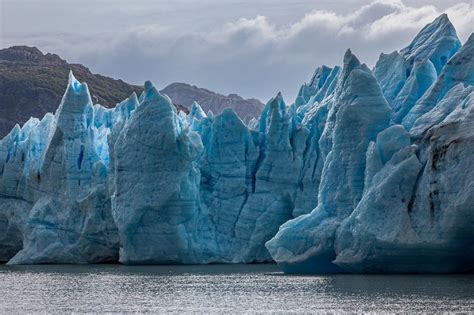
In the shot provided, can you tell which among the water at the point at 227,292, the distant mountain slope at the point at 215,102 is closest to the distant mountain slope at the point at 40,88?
the distant mountain slope at the point at 215,102

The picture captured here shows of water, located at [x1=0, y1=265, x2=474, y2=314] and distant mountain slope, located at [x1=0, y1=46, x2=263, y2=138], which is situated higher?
distant mountain slope, located at [x1=0, y1=46, x2=263, y2=138]

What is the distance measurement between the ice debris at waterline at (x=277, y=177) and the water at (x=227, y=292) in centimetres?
137

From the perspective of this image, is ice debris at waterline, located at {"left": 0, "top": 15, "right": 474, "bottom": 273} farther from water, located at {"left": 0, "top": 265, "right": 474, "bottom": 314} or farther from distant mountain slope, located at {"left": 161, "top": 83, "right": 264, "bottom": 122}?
distant mountain slope, located at {"left": 161, "top": 83, "right": 264, "bottom": 122}

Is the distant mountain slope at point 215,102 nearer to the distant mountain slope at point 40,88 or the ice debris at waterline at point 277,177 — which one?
the distant mountain slope at point 40,88

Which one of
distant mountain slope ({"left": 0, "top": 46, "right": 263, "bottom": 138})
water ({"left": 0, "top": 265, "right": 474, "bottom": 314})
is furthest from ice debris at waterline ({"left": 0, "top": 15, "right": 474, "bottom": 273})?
distant mountain slope ({"left": 0, "top": 46, "right": 263, "bottom": 138})

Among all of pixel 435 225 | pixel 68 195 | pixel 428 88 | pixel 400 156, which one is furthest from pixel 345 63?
pixel 68 195

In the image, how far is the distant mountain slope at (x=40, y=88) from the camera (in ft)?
317

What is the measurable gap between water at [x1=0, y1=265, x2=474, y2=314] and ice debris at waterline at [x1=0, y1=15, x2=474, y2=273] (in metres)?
1.37

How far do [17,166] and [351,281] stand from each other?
69.2 feet

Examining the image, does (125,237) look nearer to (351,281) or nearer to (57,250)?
(57,250)

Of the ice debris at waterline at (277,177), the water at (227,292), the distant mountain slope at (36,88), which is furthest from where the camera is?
the distant mountain slope at (36,88)

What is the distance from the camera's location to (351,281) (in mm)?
29703

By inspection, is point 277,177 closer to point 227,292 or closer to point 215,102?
point 227,292

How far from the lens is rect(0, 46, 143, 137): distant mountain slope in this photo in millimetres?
96125
